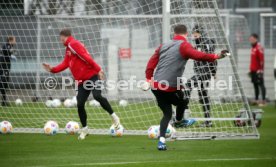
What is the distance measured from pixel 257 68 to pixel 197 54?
1416cm

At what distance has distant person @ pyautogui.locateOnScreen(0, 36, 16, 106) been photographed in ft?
62.2

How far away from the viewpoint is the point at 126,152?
487 inches

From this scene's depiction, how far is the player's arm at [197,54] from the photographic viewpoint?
1222cm

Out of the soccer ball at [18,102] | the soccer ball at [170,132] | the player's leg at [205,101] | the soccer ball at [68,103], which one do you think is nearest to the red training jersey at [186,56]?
the soccer ball at [170,132]

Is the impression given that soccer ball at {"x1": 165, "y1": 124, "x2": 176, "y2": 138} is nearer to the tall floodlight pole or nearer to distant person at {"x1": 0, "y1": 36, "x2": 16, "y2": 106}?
the tall floodlight pole

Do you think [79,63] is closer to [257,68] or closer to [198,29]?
[198,29]

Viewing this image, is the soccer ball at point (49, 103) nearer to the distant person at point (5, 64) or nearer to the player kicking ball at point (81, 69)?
the distant person at point (5, 64)

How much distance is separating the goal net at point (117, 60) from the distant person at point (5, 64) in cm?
Result: 21

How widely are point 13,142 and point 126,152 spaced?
8.81ft

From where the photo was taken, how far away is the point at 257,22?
31.2 meters

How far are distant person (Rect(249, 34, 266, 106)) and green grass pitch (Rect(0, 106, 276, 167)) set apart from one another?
33.8ft

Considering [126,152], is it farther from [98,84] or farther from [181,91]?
[98,84]

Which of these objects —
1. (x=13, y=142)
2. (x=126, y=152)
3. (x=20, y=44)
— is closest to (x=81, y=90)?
(x=13, y=142)

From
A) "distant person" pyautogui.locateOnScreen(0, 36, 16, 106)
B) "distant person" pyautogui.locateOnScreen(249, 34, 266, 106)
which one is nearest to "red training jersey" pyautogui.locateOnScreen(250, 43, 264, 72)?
"distant person" pyautogui.locateOnScreen(249, 34, 266, 106)
